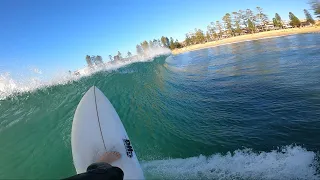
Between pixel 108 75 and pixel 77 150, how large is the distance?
378 inches

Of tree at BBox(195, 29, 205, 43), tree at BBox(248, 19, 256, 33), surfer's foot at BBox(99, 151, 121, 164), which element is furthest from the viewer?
tree at BBox(195, 29, 205, 43)

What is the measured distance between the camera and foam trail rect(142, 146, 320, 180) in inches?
173

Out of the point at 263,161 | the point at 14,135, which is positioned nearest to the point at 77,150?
the point at 14,135

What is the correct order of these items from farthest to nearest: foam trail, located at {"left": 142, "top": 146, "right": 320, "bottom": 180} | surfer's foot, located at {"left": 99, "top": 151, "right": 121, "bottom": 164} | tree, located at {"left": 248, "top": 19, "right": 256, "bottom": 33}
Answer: tree, located at {"left": 248, "top": 19, "right": 256, "bottom": 33} → surfer's foot, located at {"left": 99, "top": 151, "right": 121, "bottom": 164} → foam trail, located at {"left": 142, "top": 146, "right": 320, "bottom": 180}

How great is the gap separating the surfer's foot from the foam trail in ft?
4.34

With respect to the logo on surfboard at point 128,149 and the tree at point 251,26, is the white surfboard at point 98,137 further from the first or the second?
the tree at point 251,26

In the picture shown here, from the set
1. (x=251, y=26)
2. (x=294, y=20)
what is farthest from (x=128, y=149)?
(x=251, y=26)

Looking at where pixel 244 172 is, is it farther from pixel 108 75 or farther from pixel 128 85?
pixel 108 75

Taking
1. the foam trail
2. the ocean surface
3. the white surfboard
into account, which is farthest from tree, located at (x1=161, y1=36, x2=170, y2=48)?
the foam trail

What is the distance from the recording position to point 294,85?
9906 mm

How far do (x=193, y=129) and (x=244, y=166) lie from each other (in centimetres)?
263

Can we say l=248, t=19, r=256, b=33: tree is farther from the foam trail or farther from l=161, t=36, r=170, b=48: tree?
the foam trail

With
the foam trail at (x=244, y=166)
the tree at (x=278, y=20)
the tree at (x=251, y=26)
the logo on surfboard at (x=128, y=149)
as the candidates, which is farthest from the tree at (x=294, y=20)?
the logo on surfboard at (x=128, y=149)

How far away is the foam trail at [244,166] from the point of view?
4.40 meters
